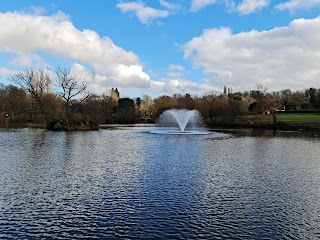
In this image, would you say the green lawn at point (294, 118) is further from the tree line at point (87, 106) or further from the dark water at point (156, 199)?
the dark water at point (156, 199)

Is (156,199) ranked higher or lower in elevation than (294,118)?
lower

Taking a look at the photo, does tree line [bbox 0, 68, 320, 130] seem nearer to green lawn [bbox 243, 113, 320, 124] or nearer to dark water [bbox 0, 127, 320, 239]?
green lawn [bbox 243, 113, 320, 124]

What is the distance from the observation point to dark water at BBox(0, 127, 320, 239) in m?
8.64

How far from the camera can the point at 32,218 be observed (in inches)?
369

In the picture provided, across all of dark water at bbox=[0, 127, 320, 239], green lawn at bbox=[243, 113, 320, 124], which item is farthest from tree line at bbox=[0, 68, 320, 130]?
dark water at bbox=[0, 127, 320, 239]

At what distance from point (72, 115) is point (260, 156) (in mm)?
37164

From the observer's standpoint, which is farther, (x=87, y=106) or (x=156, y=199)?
(x=87, y=106)

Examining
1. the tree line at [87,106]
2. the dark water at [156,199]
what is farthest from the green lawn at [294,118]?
the dark water at [156,199]

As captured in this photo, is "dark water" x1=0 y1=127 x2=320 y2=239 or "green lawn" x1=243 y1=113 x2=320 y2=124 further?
"green lawn" x1=243 y1=113 x2=320 y2=124

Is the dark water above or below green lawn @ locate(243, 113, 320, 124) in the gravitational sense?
below

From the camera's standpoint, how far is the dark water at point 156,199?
28.3 feet

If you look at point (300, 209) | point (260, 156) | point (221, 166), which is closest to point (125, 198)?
point (300, 209)

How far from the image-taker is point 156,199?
37.9 ft

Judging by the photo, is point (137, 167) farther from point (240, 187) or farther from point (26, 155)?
point (26, 155)
